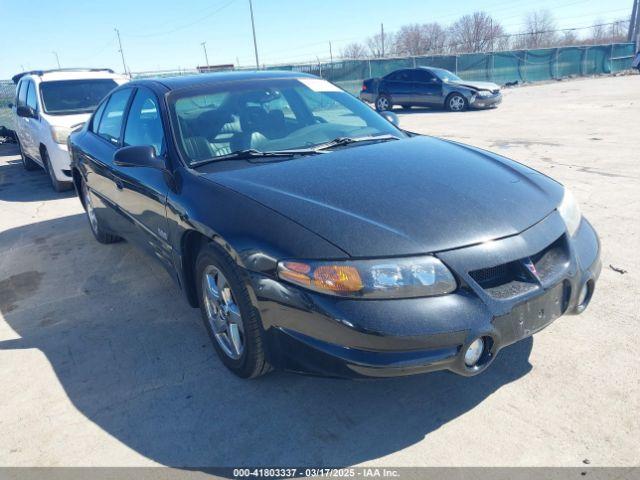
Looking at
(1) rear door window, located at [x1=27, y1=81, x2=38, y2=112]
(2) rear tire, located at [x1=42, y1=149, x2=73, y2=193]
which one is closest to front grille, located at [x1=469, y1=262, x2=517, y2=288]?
(2) rear tire, located at [x1=42, y1=149, x2=73, y2=193]

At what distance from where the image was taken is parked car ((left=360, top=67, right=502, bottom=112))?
53.6 ft

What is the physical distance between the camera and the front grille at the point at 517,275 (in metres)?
2.18

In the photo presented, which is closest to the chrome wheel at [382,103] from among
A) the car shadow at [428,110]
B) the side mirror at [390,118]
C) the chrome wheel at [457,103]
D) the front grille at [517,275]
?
the car shadow at [428,110]

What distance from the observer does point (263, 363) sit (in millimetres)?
2598

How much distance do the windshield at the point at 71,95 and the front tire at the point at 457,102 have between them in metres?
11.4

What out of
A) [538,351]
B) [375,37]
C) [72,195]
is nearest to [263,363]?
[538,351]

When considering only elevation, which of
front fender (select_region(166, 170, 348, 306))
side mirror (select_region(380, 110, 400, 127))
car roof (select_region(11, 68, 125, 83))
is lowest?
front fender (select_region(166, 170, 348, 306))

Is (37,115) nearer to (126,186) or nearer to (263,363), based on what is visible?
(126,186)

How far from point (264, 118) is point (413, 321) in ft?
6.40

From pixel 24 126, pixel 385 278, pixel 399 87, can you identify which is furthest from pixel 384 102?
pixel 385 278

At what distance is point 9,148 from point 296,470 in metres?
15.3

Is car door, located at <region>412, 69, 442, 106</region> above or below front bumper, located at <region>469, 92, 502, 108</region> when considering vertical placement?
above

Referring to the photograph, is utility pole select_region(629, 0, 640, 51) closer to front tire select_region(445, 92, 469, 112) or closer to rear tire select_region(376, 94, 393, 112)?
rear tire select_region(376, 94, 393, 112)

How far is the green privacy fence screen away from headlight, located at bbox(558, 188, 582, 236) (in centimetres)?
2275
